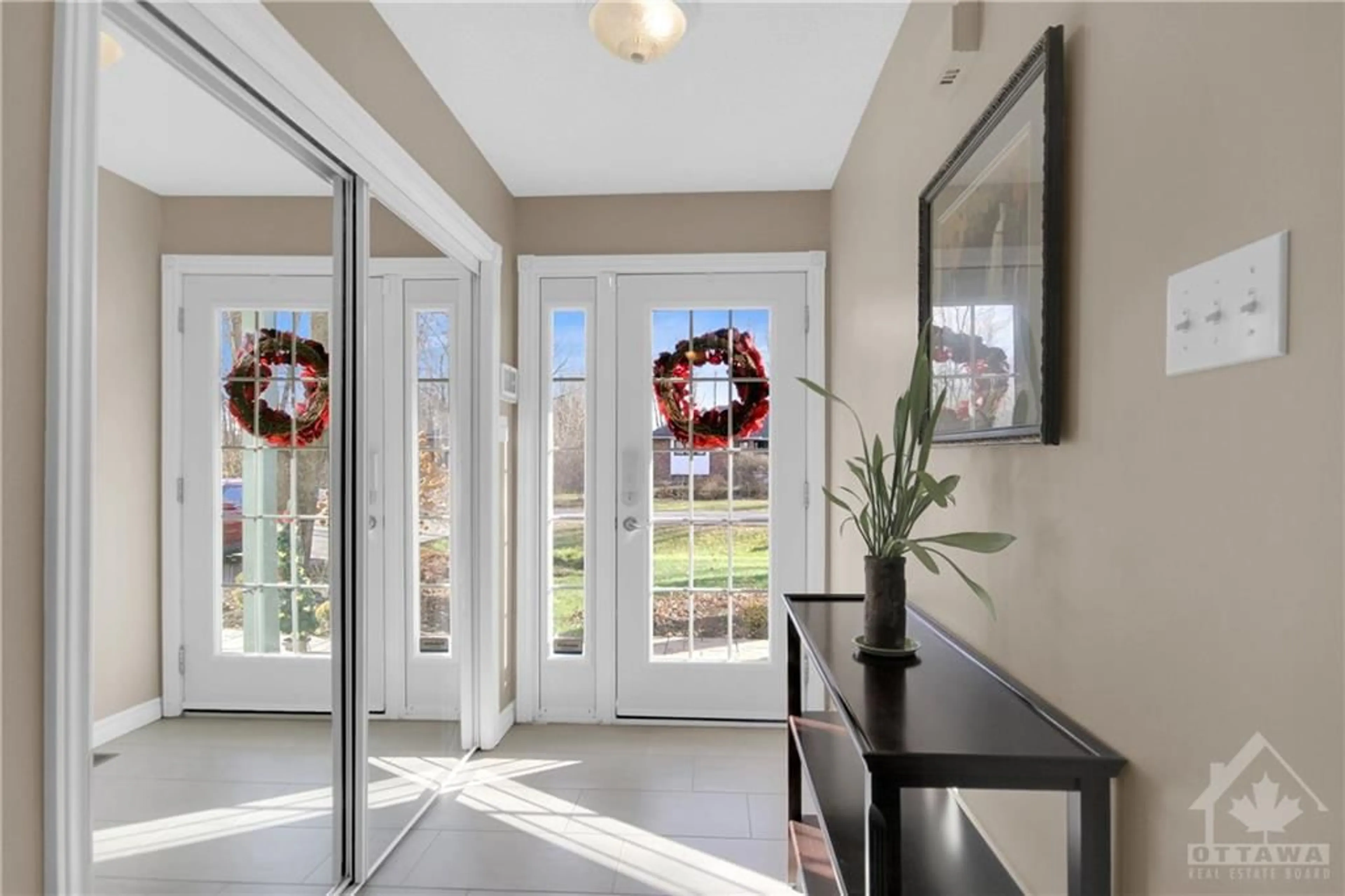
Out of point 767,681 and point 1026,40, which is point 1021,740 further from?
point 767,681

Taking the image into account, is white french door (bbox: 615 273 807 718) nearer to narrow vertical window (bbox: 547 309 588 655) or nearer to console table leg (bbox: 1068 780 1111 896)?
narrow vertical window (bbox: 547 309 588 655)

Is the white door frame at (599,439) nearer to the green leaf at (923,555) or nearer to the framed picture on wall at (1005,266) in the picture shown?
the framed picture on wall at (1005,266)

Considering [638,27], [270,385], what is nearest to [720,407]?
[638,27]

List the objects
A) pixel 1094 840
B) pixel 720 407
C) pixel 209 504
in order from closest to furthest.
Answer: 1. pixel 1094 840
2. pixel 209 504
3. pixel 720 407

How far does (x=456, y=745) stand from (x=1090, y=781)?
2.49m

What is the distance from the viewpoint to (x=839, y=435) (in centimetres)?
316

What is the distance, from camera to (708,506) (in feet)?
11.4

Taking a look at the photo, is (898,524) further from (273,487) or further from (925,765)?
(273,487)

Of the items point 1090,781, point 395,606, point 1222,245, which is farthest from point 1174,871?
point 395,606

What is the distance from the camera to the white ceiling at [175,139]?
1214 mm

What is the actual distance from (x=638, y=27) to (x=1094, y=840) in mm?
1959

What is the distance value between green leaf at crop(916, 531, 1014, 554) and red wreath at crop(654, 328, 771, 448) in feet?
6.94

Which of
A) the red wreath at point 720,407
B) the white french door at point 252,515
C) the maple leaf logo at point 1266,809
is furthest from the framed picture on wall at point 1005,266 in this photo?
the red wreath at point 720,407

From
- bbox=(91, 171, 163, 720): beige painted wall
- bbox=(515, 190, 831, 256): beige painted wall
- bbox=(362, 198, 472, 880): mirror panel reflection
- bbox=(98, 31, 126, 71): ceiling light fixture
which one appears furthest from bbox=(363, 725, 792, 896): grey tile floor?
bbox=(515, 190, 831, 256): beige painted wall
